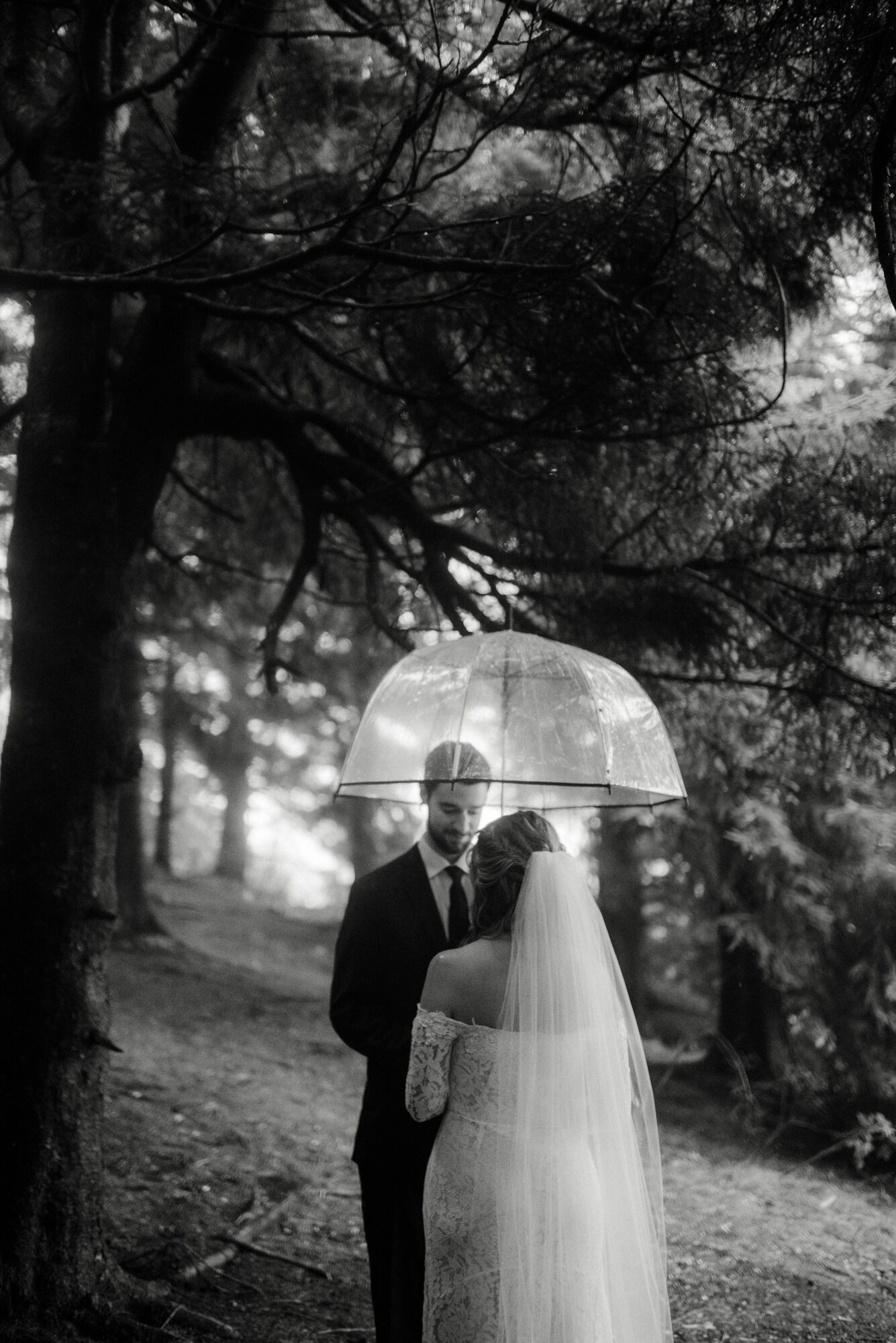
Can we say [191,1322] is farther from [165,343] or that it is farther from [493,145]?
[493,145]

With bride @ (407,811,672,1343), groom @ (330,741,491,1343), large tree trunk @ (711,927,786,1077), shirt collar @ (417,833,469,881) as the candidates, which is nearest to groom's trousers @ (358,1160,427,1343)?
groom @ (330,741,491,1343)

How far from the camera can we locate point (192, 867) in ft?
90.0

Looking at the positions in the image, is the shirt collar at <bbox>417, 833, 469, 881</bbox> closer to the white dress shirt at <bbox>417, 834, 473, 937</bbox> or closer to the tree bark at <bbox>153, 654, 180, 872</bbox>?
the white dress shirt at <bbox>417, 834, 473, 937</bbox>

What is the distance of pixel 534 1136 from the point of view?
279 cm

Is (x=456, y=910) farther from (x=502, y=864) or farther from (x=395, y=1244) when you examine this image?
(x=395, y=1244)

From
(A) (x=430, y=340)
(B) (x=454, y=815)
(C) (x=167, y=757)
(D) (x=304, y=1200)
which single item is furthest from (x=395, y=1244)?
(C) (x=167, y=757)

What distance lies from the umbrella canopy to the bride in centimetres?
56

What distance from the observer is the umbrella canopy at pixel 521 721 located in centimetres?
348

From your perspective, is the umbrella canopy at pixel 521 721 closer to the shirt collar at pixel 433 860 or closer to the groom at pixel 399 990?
the groom at pixel 399 990

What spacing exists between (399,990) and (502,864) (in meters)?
0.90

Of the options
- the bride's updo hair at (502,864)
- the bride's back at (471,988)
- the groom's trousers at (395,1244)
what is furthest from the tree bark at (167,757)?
the bride's back at (471,988)

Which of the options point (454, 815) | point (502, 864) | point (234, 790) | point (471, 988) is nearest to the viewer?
point (471, 988)

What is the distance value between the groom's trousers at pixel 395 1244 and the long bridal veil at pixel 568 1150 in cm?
68

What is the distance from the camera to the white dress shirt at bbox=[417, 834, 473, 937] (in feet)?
12.4
